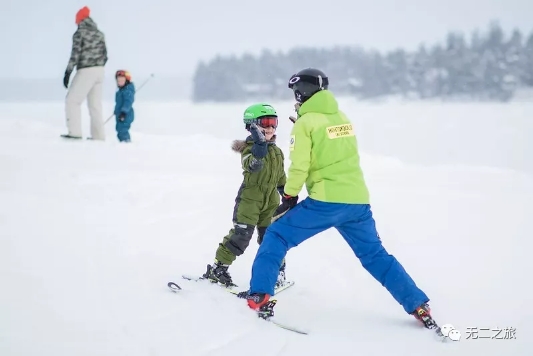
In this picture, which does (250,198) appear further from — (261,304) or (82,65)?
(82,65)

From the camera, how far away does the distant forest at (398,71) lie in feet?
164

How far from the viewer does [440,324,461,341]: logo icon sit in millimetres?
3387

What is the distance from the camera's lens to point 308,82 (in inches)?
147

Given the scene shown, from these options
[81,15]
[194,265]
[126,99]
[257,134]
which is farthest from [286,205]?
[126,99]

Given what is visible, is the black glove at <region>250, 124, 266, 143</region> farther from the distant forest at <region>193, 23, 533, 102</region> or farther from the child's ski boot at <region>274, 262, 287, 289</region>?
the distant forest at <region>193, 23, 533, 102</region>

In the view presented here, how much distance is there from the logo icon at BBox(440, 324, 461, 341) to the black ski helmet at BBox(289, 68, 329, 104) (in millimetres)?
1734

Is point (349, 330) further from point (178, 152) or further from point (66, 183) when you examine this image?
point (178, 152)

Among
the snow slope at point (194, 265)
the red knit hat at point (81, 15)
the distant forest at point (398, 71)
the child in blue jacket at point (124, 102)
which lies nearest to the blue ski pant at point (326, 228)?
the snow slope at point (194, 265)

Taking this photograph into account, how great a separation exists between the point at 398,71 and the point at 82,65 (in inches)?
2068

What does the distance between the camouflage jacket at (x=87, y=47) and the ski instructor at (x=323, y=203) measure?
6226 mm

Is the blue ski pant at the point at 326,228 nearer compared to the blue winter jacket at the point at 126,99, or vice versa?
the blue ski pant at the point at 326,228

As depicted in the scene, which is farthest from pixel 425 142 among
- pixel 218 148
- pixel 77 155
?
pixel 77 155

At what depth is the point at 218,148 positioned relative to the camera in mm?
11711

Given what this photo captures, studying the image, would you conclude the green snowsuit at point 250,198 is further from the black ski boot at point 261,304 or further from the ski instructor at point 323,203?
the black ski boot at point 261,304
